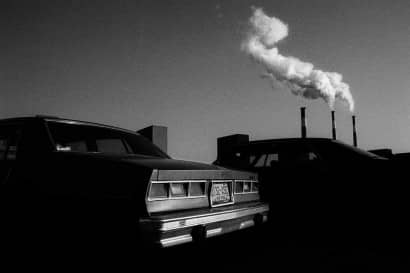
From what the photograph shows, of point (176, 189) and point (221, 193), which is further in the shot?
point (221, 193)

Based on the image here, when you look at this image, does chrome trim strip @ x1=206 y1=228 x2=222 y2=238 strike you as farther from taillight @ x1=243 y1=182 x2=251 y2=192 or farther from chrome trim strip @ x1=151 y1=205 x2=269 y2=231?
taillight @ x1=243 y1=182 x2=251 y2=192

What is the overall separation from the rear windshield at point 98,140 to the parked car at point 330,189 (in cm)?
161

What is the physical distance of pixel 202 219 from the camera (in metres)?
3.07

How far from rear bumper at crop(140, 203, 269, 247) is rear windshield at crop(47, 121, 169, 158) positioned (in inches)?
42.9

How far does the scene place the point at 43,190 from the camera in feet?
9.54

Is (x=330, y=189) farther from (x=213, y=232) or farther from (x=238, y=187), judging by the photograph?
(x=213, y=232)

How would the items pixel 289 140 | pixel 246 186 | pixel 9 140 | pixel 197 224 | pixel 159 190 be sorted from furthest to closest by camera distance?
1. pixel 289 140
2. pixel 246 186
3. pixel 9 140
4. pixel 197 224
5. pixel 159 190

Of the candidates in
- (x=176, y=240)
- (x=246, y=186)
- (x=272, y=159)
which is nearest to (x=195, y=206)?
(x=176, y=240)

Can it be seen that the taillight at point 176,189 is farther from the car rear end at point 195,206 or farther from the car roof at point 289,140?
the car roof at point 289,140

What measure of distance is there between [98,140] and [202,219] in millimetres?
1537

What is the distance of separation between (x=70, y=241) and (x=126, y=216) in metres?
0.48

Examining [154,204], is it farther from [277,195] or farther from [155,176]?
[277,195]

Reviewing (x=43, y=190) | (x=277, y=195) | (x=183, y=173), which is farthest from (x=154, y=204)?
(x=277, y=195)

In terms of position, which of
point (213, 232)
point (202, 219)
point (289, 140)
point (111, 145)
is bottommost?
point (213, 232)
